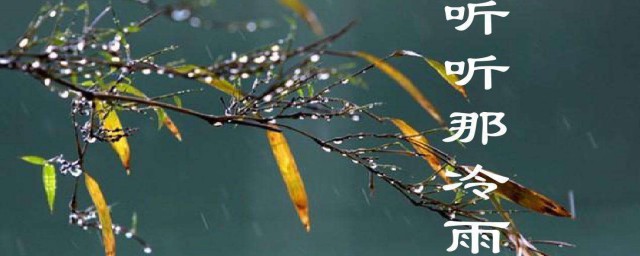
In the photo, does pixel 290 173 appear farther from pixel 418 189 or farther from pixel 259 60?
pixel 259 60

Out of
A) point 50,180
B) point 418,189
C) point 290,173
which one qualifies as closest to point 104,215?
point 50,180

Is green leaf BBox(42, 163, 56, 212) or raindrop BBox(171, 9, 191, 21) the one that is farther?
green leaf BBox(42, 163, 56, 212)

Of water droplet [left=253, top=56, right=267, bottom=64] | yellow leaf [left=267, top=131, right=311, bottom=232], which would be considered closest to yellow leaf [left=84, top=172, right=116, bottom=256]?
yellow leaf [left=267, top=131, right=311, bottom=232]

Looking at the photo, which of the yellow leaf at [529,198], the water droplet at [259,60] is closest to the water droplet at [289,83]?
the water droplet at [259,60]

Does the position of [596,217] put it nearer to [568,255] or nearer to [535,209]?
[568,255]

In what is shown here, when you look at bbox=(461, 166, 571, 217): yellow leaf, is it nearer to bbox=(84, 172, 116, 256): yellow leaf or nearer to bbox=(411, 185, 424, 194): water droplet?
bbox=(411, 185, 424, 194): water droplet

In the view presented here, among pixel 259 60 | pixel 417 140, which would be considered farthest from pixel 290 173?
pixel 259 60

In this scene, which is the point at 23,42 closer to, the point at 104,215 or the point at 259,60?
the point at 259,60

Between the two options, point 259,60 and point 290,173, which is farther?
point 290,173

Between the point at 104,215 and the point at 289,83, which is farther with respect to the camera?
the point at 104,215

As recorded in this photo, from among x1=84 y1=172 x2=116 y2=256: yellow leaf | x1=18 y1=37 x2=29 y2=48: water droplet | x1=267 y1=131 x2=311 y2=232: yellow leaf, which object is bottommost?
x1=84 y1=172 x2=116 y2=256: yellow leaf
